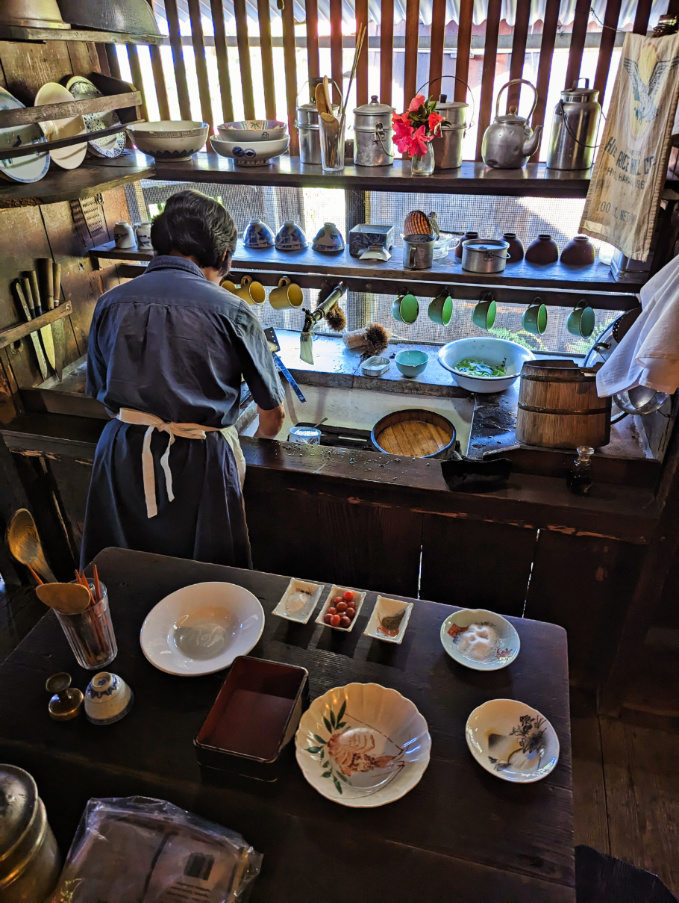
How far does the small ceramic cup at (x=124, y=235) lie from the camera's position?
2920mm

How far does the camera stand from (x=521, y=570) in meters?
2.36

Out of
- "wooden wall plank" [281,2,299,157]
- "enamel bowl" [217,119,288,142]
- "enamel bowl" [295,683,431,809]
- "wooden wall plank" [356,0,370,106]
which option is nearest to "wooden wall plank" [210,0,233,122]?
"enamel bowl" [217,119,288,142]

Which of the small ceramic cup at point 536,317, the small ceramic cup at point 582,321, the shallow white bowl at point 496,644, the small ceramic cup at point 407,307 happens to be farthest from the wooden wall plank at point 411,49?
the shallow white bowl at point 496,644

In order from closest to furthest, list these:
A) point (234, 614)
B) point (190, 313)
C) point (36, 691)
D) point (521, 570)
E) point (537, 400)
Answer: point (36, 691) → point (234, 614) → point (190, 313) → point (537, 400) → point (521, 570)

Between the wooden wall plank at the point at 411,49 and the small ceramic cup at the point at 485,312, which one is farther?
the small ceramic cup at the point at 485,312

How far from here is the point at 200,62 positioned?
2.62 meters

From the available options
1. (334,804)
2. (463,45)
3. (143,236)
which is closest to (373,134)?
(463,45)

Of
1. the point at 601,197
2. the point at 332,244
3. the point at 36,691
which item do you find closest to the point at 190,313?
the point at 332,244

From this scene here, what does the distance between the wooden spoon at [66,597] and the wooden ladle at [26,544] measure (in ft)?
0.41

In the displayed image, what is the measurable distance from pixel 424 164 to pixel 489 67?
1.60 feet

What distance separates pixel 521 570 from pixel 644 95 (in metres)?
1.72

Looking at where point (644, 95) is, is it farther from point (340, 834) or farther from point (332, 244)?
point (340, 834)

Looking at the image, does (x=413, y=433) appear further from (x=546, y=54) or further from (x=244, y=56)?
(x=244, y=56)

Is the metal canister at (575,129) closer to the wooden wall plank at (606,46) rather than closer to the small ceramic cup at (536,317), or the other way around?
the wooden wall plank at (606,46)
